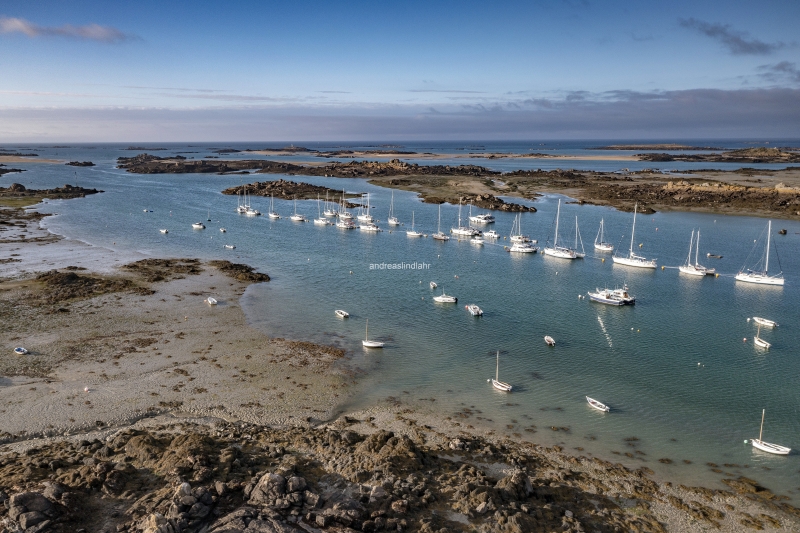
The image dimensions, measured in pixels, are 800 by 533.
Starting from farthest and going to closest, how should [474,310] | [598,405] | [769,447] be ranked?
[474,310], [598,405], [769,447]

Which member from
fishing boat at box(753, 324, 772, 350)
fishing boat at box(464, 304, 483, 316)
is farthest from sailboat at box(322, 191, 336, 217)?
fishing boat at box(753, 324, 772, 350)

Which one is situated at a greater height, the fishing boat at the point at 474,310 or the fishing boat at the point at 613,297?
the fishing boat at the point at 613,297

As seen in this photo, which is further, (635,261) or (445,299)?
(635,261)

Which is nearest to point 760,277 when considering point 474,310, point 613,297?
point 613,297

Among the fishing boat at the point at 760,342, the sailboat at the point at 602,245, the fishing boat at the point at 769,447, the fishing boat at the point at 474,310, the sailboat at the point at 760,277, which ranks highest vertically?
the sailboat at the point at 602,245

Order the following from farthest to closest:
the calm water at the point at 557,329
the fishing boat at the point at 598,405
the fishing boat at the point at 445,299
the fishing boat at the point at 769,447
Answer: the fishing boat at the point at 445,299, the fishing boat at the point at 598,405, the calm water at the point at 557,329, the fishing boat at the point at 769,447

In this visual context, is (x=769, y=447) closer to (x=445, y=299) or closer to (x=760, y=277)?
(x=445, y=299)

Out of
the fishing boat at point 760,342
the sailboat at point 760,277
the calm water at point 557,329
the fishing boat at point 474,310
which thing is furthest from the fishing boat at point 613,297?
the sailboat at point 760,277

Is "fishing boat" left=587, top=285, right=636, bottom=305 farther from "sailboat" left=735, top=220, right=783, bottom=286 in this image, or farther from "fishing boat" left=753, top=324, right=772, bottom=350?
"sailboat" left=735, top=220, right=783, bottom=286

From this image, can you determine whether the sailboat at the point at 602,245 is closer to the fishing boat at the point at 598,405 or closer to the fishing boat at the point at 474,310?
the fishing boat at the point at 474,310
